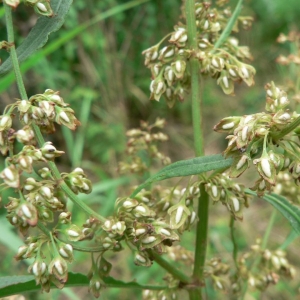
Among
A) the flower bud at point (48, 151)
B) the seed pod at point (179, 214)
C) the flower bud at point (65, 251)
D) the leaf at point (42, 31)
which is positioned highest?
the leaf at point (42, 31)

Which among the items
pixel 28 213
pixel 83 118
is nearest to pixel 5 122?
pixel 28 213

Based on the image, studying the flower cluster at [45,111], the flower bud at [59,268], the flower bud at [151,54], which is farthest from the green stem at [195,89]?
the flower bud at [59,268]

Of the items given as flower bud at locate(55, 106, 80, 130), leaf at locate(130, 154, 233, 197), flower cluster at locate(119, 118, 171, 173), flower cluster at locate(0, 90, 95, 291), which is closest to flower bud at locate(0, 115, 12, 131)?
flower cluster at locate(0, 90, 95, 291)

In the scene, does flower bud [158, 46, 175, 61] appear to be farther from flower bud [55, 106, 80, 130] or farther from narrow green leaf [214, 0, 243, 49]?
flower bud [55, 106, 80, 130]

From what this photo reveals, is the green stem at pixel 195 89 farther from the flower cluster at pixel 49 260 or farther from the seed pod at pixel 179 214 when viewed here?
the flower cluster at pixel 49 260

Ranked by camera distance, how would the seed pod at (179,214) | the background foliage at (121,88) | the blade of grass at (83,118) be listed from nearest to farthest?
the seed pod at (179,214), the background foliage at (121,88), the blade of grass at (83,118)

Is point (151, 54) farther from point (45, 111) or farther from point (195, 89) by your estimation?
point (45, 111)

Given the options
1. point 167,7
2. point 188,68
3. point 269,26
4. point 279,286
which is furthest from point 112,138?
point 188,68
